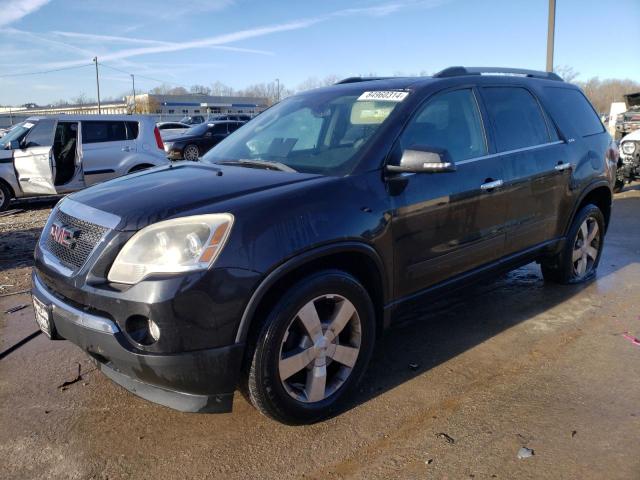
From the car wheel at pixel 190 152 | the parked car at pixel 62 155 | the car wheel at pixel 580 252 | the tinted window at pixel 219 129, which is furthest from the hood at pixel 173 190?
the tinted window at pixel 219 129

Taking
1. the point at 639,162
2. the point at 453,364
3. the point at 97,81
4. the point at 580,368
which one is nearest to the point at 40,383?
the point at 453,364

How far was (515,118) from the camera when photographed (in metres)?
4.08

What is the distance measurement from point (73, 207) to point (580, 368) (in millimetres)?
3275

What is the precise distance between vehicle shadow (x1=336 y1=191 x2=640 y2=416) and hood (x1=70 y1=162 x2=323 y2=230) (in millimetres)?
1339

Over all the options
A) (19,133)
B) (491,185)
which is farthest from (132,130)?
(491,185)

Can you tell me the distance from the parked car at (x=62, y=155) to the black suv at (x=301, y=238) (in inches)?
252

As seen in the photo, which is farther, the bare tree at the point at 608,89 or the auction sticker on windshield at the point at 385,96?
the bare tree at the point at 608,89

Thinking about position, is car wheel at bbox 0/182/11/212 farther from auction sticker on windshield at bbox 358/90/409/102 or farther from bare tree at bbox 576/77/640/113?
bare tree at bbox 576/77/640/113

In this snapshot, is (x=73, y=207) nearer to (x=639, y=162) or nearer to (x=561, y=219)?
(x=561, y=219)

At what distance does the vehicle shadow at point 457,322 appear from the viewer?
3447mm

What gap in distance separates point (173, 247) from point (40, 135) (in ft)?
28.3

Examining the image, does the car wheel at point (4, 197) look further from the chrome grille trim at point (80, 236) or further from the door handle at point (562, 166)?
the door handle at point (562, 166)

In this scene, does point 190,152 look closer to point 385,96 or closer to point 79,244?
point 385,96

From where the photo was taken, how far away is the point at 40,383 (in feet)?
11.0
